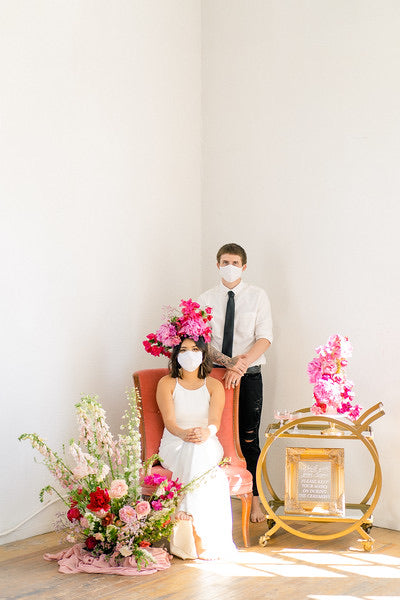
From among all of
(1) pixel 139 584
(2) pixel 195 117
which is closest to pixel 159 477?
(1) pixel 139 584

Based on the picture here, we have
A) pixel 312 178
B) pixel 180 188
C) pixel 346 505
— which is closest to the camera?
pixel 346 505

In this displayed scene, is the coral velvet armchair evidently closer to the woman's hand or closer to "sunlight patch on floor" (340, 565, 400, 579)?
the woman's hand

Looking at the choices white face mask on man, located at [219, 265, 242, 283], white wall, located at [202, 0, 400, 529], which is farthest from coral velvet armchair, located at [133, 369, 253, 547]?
white wall, located at [202, 0, 400, 529]

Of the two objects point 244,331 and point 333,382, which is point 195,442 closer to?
point 333,382

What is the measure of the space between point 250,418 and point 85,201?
1579 millimetres

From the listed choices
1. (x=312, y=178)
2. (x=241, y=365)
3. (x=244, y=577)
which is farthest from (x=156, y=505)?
(x=312, y=178)

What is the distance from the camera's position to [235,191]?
5004 millimetres

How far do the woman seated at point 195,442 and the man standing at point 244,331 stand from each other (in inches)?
10.9

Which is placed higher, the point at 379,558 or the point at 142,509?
the point at 142,509

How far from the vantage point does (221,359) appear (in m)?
4.29

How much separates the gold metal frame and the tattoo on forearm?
610mm

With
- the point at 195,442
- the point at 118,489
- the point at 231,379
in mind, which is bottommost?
the point at 118,489

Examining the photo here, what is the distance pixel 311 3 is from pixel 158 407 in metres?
2.59

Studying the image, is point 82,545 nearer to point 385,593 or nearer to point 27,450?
point 27,450
